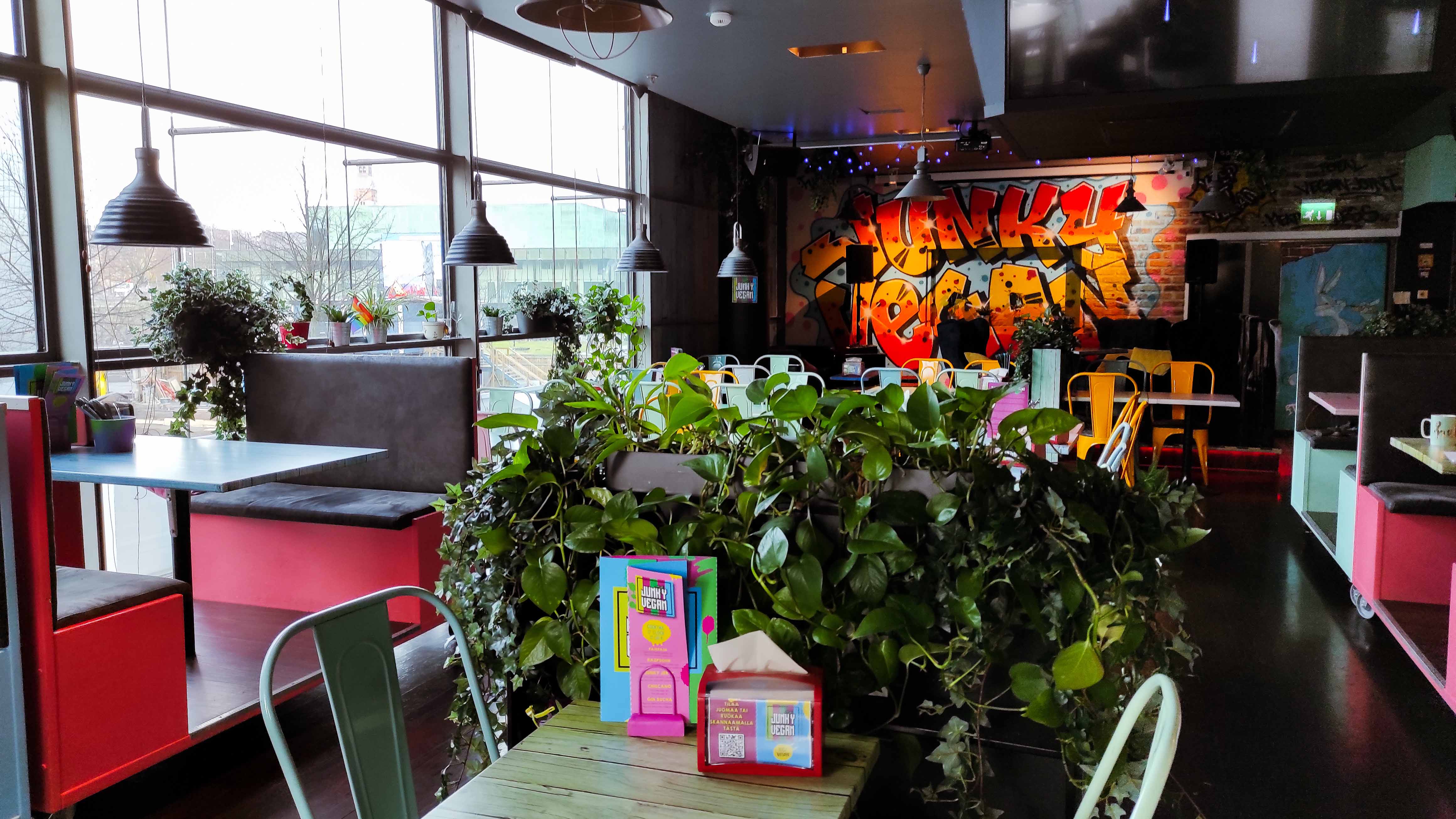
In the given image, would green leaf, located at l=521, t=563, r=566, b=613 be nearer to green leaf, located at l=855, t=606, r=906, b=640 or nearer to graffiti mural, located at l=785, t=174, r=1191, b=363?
green leaf, located at l=855, t=606, r=906, b=640

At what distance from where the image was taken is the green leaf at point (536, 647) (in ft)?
5.45

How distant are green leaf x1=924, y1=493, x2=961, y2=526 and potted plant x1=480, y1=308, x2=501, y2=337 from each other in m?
5.73

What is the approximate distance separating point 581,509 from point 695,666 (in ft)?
1.05

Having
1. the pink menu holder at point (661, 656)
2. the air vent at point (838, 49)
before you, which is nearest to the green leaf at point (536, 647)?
the pink menu holder at point (661, 656)

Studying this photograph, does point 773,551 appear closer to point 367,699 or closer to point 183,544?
point 367,699

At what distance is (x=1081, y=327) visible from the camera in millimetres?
11016

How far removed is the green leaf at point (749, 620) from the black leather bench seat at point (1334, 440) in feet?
17.4

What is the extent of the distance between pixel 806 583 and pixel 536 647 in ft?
1.66

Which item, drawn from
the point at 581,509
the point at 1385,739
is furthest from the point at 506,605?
the point at 1385,739

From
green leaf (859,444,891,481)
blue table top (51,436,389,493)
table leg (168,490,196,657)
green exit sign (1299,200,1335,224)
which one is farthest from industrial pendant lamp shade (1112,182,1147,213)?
green leaf (859,444,891,481)

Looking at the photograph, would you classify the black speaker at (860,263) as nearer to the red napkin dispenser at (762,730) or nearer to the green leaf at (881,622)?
the green leaf at (881,622)

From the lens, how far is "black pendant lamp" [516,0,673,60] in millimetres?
2328

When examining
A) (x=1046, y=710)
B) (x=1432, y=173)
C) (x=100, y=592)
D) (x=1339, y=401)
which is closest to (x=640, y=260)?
(x=1339, y=401)

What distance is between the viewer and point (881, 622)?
1478 mm
